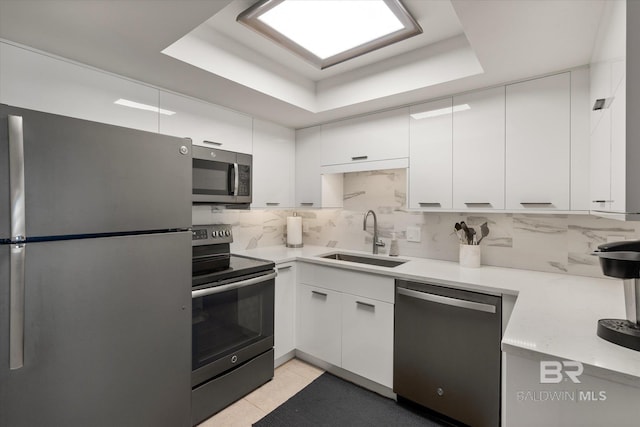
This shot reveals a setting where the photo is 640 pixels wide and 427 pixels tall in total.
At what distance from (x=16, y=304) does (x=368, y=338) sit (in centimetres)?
187

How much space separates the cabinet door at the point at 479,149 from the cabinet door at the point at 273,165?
155 cm

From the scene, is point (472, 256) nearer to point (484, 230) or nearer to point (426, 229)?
point (484, 230)

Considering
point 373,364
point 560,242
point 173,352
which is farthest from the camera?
point 373,364

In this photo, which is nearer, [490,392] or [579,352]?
[579,352]

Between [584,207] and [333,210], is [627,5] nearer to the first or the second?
[584,207]

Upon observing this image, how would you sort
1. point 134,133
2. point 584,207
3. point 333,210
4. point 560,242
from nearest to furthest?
1. point 134,133
2. point 584,207
3. point 560,242
4. point 333,210

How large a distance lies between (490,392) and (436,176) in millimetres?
1377

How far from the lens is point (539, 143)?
70.4 inches

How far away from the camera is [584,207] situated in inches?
66.1

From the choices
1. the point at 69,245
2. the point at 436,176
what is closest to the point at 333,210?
the point at 436,176

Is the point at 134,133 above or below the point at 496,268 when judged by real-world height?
above

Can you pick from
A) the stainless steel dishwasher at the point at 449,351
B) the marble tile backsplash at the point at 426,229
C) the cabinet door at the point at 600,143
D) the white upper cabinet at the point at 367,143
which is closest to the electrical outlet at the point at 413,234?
the marble tile backsplash at the point at 426,229

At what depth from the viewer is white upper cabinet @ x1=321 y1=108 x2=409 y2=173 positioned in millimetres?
2330

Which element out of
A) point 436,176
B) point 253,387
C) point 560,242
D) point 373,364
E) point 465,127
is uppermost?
point 465,127
